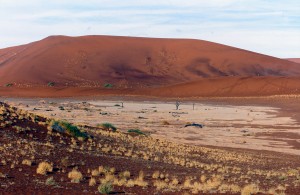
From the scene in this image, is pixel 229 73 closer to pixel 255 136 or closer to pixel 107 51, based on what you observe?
pixel 107 51

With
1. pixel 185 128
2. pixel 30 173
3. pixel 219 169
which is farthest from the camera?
pixel 185 128

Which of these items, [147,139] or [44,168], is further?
[147,139]

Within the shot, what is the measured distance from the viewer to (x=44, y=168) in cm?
1748

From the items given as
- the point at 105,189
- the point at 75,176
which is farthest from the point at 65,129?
the point at 105,189

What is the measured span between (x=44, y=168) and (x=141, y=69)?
126 metres

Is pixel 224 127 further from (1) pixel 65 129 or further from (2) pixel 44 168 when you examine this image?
(2) pixel 44 168

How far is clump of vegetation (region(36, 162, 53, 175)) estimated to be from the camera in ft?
56.9

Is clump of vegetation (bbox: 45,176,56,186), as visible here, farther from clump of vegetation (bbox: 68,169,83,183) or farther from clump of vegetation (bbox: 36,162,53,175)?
clump of vegetation (bbox: 36,162,53,175)

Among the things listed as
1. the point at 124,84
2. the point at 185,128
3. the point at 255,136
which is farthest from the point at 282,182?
the point at 124,84

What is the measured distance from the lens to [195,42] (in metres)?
179

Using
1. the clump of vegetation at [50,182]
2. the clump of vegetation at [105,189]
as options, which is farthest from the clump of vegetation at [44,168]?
the clump of vegetation at [105,189]

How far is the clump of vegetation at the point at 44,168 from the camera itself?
17.3m

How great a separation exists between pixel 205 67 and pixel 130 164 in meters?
132

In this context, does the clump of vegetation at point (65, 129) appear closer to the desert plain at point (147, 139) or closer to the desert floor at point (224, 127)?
the desert plain at point (147, 139)
